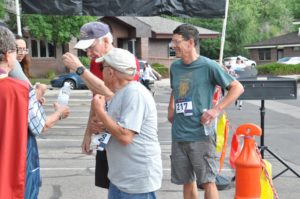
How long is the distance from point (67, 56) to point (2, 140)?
1.02 meters

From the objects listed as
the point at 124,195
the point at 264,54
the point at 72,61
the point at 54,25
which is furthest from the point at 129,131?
the point at 264,54

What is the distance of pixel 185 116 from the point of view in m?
4.72

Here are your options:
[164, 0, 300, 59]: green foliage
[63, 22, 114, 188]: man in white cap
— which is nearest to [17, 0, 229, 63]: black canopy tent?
[63, 22, 114, 188]: man in white cap

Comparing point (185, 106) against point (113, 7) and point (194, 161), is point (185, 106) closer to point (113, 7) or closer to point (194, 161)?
point (194, 161)

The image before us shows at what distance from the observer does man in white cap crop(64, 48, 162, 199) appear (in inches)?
131

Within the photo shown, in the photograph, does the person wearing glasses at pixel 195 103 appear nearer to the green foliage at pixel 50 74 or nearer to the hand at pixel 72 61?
the hand at pixel 72 61

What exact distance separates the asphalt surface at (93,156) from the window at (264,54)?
143 ft

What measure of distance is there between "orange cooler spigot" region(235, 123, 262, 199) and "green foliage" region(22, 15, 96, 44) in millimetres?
26767

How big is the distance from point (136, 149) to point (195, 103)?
1.40 meters

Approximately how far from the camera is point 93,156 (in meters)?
8.50

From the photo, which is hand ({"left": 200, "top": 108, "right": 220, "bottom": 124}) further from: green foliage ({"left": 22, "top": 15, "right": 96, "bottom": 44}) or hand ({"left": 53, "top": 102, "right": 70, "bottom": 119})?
green foliage ({"left": 22, "top": 15, "right": 96, "bottom": 44})

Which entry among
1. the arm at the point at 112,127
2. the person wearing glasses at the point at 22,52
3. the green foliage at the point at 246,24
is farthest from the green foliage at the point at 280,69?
the arm at the point at 112,127

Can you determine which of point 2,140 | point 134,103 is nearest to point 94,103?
point 134,103

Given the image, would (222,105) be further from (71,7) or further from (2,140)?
(71,7)
